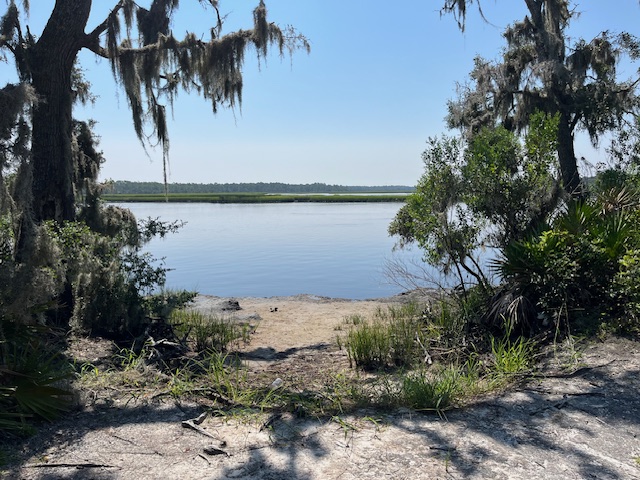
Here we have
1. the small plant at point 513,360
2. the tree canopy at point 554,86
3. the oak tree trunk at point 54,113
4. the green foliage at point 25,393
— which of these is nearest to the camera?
the green foliage at point 25,393

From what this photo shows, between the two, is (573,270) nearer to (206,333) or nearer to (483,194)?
(483,194)

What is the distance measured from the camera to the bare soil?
3.74 meters

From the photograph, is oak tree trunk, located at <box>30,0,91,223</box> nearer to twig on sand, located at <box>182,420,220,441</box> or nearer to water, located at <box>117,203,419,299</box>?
twig on sand, located at <box>182,420,220,441</box>

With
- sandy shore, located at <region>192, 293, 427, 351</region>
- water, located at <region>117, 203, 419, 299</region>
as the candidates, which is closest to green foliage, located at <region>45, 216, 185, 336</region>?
sandy shore, located at <region>192, 293, 427, 351</region>

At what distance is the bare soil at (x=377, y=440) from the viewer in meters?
3.74

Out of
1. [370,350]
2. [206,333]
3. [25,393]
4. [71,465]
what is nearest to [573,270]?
[370,350]

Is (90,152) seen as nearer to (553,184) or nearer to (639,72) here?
(553,184)

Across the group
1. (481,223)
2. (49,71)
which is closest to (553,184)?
(481,223)

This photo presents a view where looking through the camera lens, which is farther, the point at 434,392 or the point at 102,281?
the point at 102,281

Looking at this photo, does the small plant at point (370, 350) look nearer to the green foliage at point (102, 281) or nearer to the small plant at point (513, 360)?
the small plant at point (513, 360)

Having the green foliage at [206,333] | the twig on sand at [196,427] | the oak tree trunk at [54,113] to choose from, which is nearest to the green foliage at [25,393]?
the twig on sand at [196,427]

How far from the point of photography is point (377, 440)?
4195mm

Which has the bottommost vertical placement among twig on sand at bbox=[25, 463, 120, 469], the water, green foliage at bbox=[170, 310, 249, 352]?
the water

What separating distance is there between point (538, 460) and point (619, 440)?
2.73 ft
